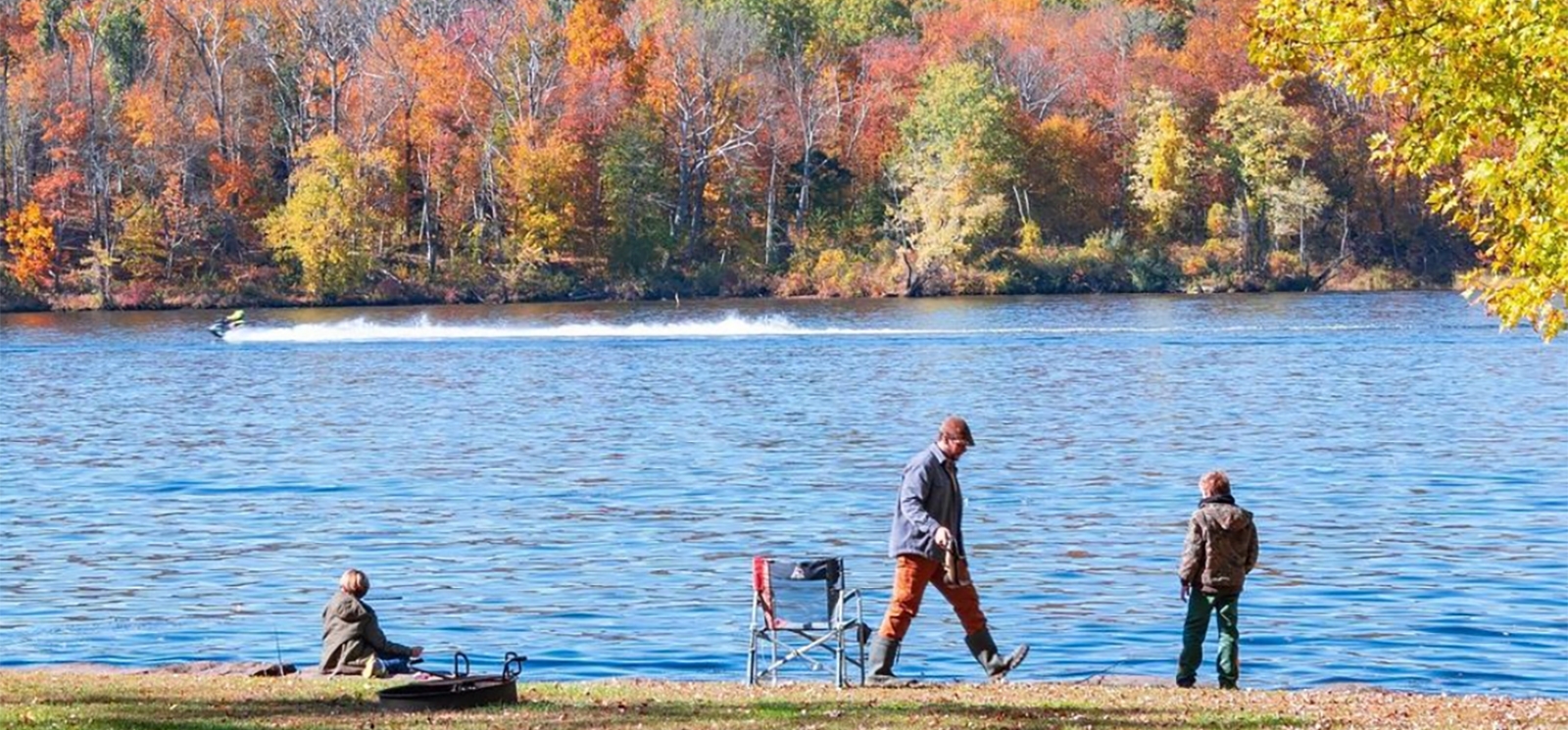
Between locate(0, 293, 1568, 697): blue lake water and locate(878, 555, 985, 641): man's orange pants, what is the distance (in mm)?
3761

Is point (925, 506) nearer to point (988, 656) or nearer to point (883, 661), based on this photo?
point (883, 661)

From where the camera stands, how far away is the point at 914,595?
63.1ft

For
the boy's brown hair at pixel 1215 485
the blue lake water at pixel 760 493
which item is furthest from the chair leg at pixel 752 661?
the blue lake water at pixel 760 493

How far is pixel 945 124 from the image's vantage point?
12588 cm

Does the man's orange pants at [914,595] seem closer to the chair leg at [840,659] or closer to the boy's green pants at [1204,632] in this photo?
the chair leg at [840,659]

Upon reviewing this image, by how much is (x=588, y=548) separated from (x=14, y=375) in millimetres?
45032

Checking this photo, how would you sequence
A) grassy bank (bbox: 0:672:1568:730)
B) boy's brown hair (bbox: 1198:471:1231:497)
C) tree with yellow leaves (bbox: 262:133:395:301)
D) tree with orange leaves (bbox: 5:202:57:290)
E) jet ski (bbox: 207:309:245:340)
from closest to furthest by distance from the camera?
grassy bank (bbox: 0:672:1568:730), boy's brown hair (bbox: 1198:471:1231:497), jet ski (bbox: 207:309:245:340), tree with orange leaves (bbox: 5:202:57:290), tree with yellow leaves (bbox: 262:133:395:301)

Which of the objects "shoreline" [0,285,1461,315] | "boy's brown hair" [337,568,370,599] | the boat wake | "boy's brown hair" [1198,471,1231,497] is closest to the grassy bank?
"boy's brown hair" [337,568,370,599]

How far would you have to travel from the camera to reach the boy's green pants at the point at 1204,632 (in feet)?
63.7

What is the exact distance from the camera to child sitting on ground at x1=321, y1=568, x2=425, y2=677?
2006 cm

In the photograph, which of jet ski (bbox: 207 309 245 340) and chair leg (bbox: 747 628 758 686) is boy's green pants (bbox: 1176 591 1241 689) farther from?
jet ski (bbox: 207 309 245 340)

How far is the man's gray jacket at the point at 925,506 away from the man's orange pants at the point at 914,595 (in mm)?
158

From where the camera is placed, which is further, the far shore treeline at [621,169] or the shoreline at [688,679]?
the far shore treeline at [621,169]

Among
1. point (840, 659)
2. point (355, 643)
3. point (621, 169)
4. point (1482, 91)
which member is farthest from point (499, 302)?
point (1482, 91)
